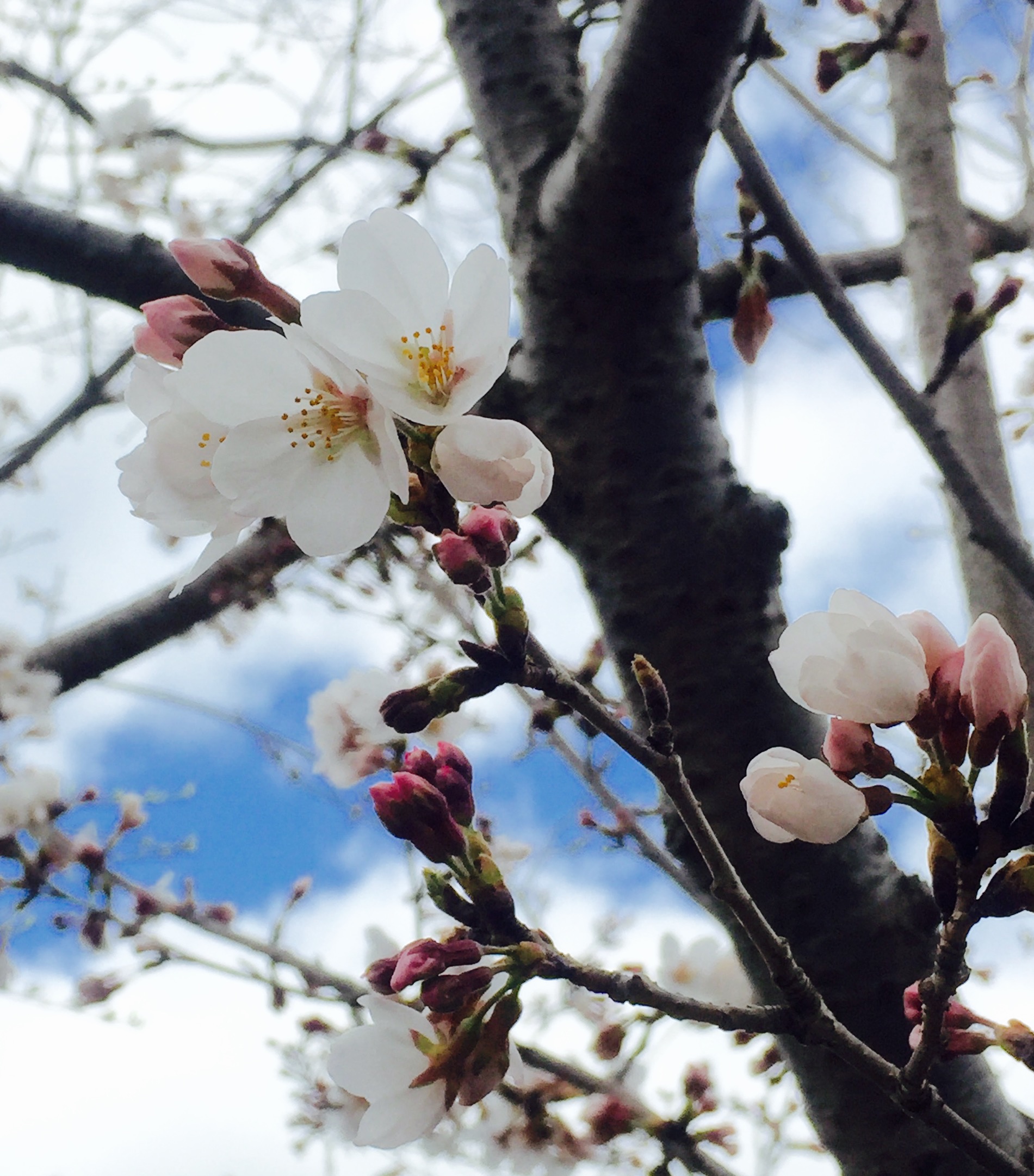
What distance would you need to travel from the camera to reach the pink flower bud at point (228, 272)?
55 centimetres

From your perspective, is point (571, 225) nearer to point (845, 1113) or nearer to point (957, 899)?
point (957, 899)

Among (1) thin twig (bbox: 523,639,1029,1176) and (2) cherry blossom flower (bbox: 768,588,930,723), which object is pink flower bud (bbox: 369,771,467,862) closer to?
(1) thin twig (bbox: 523,639,1029,1176)

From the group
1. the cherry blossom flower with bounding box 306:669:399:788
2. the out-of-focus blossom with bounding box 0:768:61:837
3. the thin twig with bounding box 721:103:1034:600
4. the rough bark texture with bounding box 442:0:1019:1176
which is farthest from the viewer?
the out-of-focus blossom with bounding box 0:768:61:837

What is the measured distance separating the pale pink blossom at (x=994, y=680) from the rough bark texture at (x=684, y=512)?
357 millimetres

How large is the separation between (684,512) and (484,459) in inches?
19.0

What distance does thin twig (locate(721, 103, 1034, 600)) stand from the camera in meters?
1.03

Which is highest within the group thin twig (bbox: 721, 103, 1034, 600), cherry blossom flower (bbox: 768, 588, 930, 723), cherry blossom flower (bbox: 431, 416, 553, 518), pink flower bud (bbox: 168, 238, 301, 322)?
thin twig (bbox: 721, 103, 1034, 600)

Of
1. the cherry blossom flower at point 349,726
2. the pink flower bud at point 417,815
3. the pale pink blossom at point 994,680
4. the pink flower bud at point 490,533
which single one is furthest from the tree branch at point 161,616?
the pale pink blossom at point 994,680

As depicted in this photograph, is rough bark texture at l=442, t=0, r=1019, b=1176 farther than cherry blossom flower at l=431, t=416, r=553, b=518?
Yes

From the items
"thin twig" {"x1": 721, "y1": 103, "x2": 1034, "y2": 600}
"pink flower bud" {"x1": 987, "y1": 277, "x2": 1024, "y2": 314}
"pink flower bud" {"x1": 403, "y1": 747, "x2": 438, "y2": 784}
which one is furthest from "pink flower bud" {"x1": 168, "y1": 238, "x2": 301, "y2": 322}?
"pink flower bud" {"x1": 987, "y1": 277, "x2": 1024, "y2": 314}

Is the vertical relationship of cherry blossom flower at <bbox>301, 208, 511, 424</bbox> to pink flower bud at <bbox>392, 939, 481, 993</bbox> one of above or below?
above

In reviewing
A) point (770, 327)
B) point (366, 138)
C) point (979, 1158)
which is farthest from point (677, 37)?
point (366, 138)

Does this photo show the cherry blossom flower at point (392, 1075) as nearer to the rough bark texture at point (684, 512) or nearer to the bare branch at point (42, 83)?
the rough bark texture at point (684, 512)

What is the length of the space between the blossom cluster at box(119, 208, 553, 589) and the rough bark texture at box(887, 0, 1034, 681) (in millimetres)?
949
